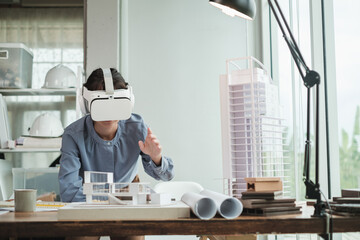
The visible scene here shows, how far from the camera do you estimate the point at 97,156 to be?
2240mm

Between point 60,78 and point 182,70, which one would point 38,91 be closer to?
point 60,78

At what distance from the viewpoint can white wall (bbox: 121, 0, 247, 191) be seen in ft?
12.8

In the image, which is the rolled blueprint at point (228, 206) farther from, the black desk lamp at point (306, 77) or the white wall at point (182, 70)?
the white wall at point (182, 70)

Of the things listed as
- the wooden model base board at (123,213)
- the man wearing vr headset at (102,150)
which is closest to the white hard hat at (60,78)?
the man wearing vr headset at (102,150)

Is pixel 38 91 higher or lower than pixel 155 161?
higher

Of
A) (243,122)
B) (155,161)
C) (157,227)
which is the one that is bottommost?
(157,227)

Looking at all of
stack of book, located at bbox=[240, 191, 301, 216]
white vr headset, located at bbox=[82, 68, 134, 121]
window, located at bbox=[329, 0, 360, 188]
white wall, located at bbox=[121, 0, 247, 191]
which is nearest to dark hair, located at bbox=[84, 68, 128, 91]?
white vr headset, located at bbox=[82, 68, 134, 121]

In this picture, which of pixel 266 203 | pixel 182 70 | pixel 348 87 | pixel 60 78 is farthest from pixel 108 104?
pixel 60 78

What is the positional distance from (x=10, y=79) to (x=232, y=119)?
259cm

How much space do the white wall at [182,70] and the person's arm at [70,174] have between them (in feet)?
5.78

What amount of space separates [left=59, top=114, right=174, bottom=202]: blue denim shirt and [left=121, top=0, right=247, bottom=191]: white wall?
1484 mm

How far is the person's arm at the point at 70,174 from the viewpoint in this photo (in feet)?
6.68

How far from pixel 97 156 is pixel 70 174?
19 cm

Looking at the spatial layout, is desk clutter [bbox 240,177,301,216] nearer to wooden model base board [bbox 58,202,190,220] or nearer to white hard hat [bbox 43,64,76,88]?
wooden model base board [bbox 58,202,190,220]
